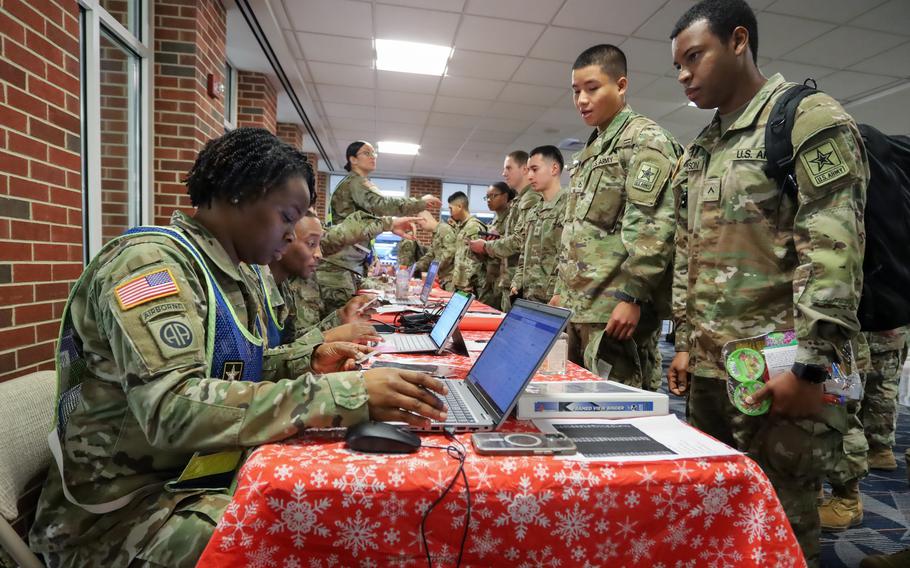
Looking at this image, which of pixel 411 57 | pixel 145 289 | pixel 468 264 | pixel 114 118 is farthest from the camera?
pixel 468 264

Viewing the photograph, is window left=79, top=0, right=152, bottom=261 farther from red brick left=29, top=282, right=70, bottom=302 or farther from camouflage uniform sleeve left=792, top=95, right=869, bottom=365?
camouflage uniform sleeve left=792, top=95, right=869, bottom=365

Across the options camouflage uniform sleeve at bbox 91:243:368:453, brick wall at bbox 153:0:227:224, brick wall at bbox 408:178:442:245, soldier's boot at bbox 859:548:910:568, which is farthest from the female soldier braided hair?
brick wall at bbox 408:178:442:245

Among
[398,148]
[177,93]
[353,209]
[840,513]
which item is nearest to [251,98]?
[177,93]

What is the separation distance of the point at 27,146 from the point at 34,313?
570 millimetres

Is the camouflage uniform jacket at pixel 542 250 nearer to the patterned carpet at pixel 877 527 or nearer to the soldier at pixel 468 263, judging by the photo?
the soldier at pixel 468 263

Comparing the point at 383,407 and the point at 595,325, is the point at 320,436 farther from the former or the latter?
the point at 595,325

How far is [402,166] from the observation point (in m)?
9.73

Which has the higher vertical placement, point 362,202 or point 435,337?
point 362,202

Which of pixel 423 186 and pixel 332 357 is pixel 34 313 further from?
pixel 423 186

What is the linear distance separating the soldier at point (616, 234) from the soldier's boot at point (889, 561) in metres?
0.82

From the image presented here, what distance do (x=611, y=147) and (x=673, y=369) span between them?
3.01ft

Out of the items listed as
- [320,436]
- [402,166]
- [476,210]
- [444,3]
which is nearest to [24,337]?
[320,436]

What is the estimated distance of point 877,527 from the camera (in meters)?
1.88

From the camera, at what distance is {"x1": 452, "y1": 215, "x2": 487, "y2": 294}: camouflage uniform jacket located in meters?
5.03
